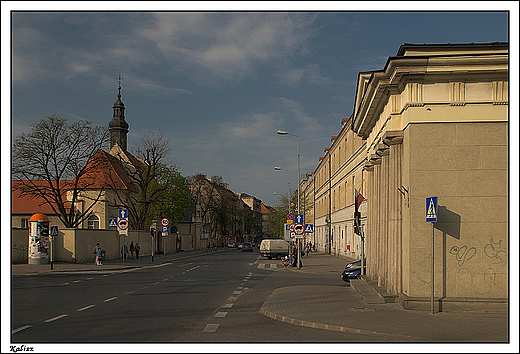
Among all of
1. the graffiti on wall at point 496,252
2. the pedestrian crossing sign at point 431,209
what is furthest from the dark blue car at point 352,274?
the pedestrian crossing sign at point 431,209

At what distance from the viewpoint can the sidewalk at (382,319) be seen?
29.7 feet

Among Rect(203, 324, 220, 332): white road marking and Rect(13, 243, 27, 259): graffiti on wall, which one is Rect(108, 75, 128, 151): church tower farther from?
Rect(203, 324, 220, 332): white road marking

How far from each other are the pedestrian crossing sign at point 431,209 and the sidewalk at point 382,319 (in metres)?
2.18

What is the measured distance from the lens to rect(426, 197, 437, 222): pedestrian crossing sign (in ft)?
36.7

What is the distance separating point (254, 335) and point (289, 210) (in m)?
53.7

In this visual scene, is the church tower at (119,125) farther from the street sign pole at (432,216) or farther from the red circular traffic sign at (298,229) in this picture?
the street sign pole at (432,216)

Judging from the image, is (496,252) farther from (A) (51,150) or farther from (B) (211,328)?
(A) (51,150)

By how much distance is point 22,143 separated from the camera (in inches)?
1677

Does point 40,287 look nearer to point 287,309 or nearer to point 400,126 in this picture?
point 287,309

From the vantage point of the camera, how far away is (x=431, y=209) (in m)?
11.3

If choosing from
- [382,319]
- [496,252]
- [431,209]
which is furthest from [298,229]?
[382,319]

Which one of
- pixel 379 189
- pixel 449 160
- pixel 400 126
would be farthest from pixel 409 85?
pixel 379 189

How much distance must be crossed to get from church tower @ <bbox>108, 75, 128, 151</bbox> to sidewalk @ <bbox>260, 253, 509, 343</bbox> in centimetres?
7408

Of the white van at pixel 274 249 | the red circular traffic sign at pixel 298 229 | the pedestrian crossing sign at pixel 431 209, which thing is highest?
the pedestrian crossing sign at pixel 431 209
